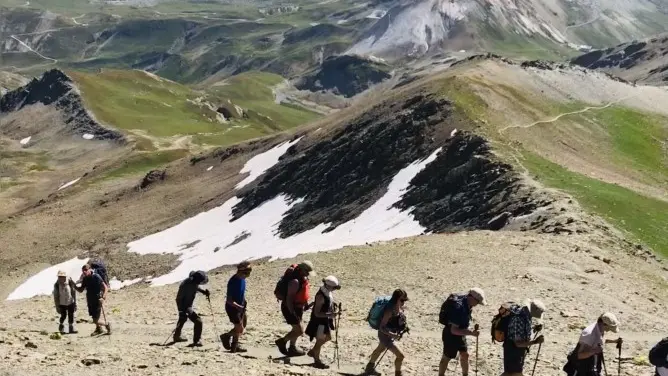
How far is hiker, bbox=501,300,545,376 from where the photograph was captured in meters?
18.1

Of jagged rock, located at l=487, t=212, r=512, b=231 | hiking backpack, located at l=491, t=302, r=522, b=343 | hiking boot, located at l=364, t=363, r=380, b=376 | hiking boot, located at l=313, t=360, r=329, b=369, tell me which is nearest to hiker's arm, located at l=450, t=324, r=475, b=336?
hiking backpack, located at l=491, t=302, r=522, b=343

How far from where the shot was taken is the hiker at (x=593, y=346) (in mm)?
17359

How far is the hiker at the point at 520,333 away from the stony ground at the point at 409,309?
4.91 m

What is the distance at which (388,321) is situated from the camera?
20938 millimetres

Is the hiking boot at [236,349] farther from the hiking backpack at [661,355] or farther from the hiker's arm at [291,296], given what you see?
the hiking backpack at [661,355]

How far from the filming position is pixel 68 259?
7812 centimetres

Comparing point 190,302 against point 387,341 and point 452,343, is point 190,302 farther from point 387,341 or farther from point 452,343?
point 452,343

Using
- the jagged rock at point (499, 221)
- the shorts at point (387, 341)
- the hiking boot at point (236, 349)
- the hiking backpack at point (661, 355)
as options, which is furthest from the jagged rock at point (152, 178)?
the hiking backpack at point (661, 355)

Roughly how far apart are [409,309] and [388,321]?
9.93 meters

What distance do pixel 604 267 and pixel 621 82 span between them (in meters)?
80.8

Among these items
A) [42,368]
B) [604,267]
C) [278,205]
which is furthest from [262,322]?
[278,205]

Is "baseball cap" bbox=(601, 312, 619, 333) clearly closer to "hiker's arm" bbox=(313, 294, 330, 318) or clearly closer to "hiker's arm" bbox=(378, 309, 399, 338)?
"hiker's arm" bbox=(378, 309, 399, 338)

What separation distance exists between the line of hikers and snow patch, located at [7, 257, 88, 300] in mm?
37201

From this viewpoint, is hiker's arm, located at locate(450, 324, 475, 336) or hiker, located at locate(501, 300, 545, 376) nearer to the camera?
hiker, located at locate(501, 300, 545, 376)
